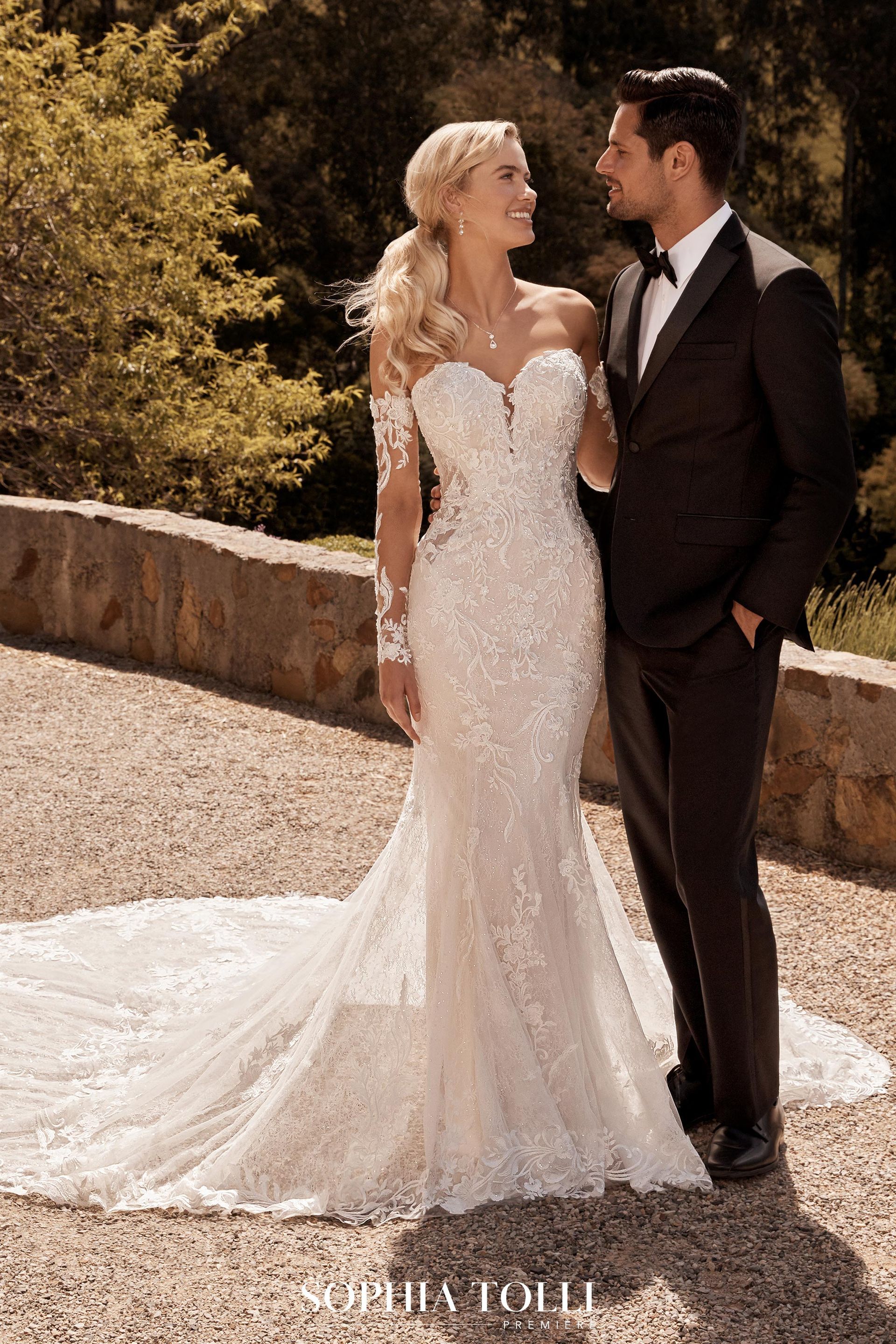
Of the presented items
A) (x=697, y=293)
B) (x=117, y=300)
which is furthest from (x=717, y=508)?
(x=117, y=300)

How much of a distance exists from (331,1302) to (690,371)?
1.84 meters

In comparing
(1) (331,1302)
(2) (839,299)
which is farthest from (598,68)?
(1) (331,1302)

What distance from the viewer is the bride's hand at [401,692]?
3.19 metres

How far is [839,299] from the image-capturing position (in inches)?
815

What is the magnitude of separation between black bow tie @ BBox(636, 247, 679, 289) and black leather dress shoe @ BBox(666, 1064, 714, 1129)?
1.72 meters

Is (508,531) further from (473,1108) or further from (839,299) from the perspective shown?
(839,299)

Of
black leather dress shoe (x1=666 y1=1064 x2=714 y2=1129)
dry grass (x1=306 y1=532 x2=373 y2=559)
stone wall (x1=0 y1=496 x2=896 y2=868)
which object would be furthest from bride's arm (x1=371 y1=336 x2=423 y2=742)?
dry grass (x1=306 y1=532 x2=373 y2=559)

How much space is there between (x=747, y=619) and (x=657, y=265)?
0.76 meters

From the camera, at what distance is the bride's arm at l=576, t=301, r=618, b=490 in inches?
128

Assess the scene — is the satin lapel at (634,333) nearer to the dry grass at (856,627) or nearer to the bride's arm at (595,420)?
the bride's arm at (595,420)

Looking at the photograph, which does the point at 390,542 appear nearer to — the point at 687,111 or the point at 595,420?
the point at 595,420

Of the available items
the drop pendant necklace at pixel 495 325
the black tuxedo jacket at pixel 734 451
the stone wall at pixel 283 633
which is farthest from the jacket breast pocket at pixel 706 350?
the stone wall at pixel 283 633

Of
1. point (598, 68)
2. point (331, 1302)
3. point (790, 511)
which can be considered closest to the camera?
point (331, 1302)

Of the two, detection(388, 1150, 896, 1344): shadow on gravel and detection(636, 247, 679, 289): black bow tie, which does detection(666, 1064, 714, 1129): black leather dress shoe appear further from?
detection(636, 247, 679, 289): black bow tie
